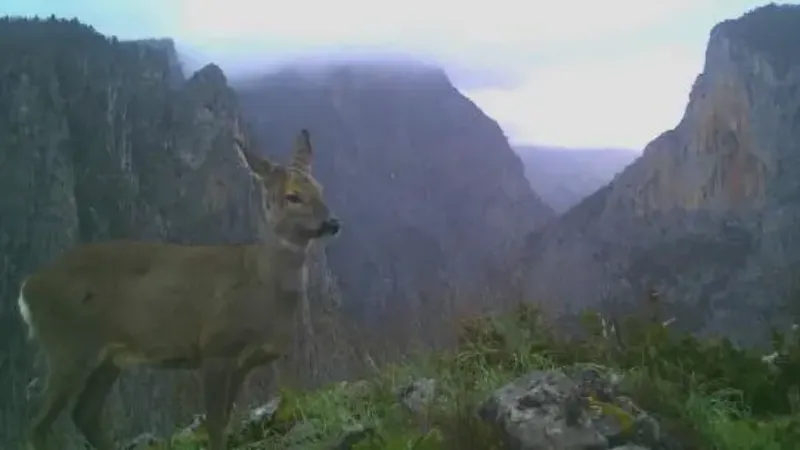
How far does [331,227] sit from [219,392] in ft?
2.97

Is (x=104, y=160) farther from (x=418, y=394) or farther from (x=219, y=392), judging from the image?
(x=418, y=394)

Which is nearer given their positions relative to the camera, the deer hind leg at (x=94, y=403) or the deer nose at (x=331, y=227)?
the deer nose at (x=331, y=227)

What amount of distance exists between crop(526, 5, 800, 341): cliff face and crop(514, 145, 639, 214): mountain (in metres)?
0.11

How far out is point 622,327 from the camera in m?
5.41

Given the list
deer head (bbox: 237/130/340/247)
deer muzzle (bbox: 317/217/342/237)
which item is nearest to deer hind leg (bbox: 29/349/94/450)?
deer head (bbox: 237/130/340/247)

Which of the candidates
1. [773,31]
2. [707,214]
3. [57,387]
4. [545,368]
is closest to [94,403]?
[57,387]

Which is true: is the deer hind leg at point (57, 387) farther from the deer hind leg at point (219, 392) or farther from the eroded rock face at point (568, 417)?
the eroded rock face at point (568, 417)

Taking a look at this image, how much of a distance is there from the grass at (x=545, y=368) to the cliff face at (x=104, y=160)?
771 mm

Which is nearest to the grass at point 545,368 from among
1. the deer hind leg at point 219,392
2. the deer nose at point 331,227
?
the deer hind leg at point 219,392

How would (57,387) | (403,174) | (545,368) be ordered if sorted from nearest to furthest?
1. (57,387)
2. (545,368)
3. (403,174)

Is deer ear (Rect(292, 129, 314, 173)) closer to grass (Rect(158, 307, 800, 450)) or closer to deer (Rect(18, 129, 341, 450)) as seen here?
deer (Rect(18, 129, 341, 450))

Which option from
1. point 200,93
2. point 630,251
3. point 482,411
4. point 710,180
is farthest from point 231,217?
point 710,180

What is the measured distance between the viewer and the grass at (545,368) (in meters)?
4.04

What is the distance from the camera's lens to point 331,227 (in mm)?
4320
